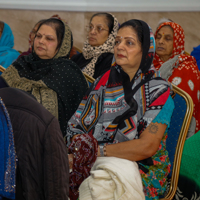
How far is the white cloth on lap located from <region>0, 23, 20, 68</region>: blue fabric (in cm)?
193

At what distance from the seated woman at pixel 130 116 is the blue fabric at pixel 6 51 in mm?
1456

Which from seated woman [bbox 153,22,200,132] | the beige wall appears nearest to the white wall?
the beige wall

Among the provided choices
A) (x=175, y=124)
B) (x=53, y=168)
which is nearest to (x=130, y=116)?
(x=175, y=124)

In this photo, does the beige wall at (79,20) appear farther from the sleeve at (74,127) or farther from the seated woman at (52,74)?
the sleeve at (74,127)

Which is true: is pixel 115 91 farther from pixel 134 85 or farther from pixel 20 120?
pixel 20 120

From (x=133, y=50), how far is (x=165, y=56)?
1.37 m

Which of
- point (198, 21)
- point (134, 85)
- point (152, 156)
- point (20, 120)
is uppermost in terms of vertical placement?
point (198, 21)

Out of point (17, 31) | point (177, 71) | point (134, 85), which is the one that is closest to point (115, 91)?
point (134, 85)

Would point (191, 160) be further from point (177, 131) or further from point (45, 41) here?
point (45, 41)

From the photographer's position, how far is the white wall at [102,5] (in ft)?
14.2

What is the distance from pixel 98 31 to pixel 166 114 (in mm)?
1534

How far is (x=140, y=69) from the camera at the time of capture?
1658 mm

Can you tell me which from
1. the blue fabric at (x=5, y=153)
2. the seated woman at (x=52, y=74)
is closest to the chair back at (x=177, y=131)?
the seated woman at (x=52, y=74)

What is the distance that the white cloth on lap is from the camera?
1.21 meters
